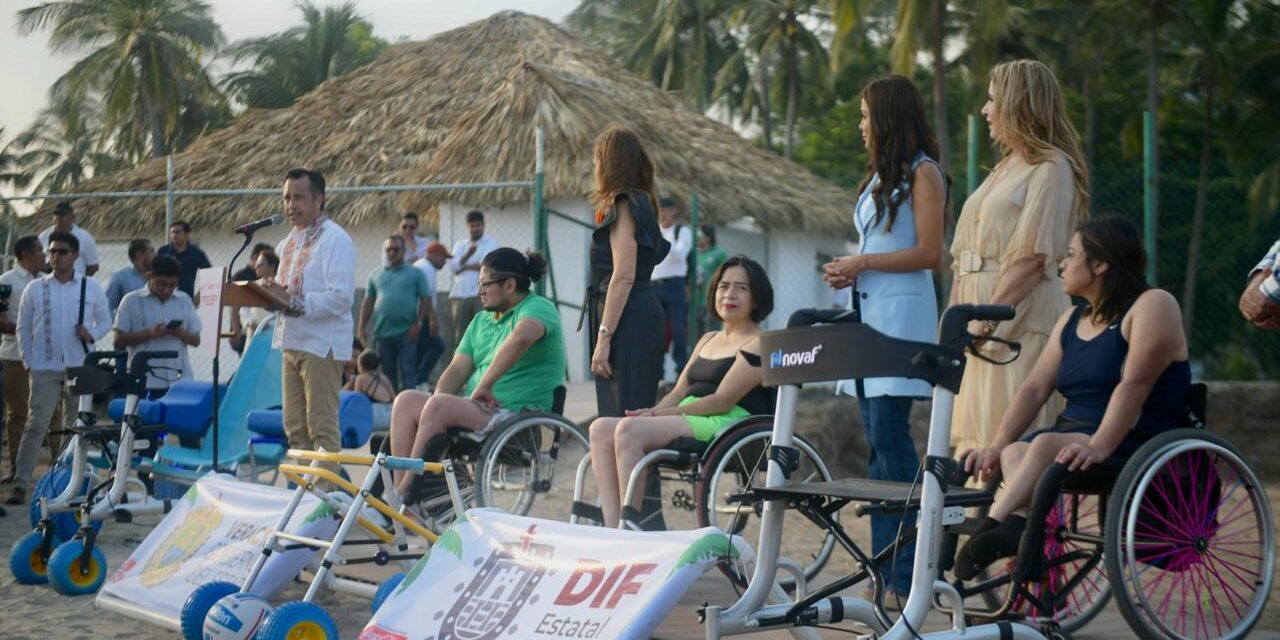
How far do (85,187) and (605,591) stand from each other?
68.1 ft

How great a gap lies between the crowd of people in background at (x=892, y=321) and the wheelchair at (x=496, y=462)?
3.2 inches

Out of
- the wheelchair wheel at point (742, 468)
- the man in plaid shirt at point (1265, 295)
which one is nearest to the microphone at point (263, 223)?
the wheelchair wheel at point (742, 468)

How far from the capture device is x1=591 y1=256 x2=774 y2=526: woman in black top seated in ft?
18.9

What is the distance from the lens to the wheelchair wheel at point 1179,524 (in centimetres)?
433

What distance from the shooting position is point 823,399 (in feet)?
34.0

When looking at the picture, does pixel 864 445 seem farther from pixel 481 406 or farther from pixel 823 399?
pixel 481 406

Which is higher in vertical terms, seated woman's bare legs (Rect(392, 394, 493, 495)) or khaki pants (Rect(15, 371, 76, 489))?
seated woman's bare legs (Rect(392, 394, 493, 495))

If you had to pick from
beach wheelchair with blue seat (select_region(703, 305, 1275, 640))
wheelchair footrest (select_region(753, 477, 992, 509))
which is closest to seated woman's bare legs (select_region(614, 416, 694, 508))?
beach wheelchair with blue seat (select_region(703, 305, 1275, 640))

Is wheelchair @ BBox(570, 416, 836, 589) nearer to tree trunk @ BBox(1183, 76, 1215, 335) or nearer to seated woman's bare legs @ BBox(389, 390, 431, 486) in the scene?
seated woman's bare legs @ BBox(389, 390, 431, 486)

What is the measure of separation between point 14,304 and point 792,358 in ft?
27.7

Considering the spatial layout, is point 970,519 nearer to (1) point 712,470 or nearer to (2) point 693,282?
(1) point 712,470

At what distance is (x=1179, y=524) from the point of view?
15.0 feet

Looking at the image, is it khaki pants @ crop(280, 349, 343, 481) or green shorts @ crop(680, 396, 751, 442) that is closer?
green shorts @ crop(680, 396, 751, 442)

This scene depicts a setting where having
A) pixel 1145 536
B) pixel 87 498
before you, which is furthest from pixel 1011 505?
pixel 87 498
